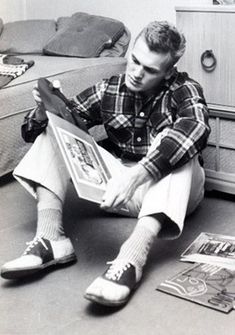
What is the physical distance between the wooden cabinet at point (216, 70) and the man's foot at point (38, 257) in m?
0.66

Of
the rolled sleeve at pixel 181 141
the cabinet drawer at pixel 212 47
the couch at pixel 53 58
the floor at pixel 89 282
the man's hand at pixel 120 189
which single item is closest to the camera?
the floor at pixel 89 282

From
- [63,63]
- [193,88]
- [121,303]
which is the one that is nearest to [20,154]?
[63,63]

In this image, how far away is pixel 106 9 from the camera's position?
9.93ft

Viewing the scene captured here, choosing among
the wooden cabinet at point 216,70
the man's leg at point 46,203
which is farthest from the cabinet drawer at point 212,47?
the man's leg at point 46,203

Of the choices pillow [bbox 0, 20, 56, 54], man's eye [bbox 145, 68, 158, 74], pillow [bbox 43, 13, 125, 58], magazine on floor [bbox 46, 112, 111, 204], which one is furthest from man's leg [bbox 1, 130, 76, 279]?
pillow [bbox 0, 20, 56, 54]

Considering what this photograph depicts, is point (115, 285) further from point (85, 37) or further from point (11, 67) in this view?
point (85, 37)

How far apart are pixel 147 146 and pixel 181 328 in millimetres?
648

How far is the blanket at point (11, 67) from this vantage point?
7.67 ft

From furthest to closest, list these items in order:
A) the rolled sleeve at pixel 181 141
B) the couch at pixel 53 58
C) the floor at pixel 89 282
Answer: the couch at pixel 53 58 < the rolled sleeve at pixel 181 141 < the floor at pixel 89 282

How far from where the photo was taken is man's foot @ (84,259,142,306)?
1.36 metres

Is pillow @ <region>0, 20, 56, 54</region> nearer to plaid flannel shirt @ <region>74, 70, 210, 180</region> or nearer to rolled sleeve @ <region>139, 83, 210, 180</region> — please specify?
plaid flannel shirt @ <region>74, 70, 210, 180</region>

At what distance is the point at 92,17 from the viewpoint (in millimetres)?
2912

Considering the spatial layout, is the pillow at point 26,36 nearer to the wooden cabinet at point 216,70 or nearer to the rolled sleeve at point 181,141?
the wooden cabinet at point 216,70

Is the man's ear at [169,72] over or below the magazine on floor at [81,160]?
over
